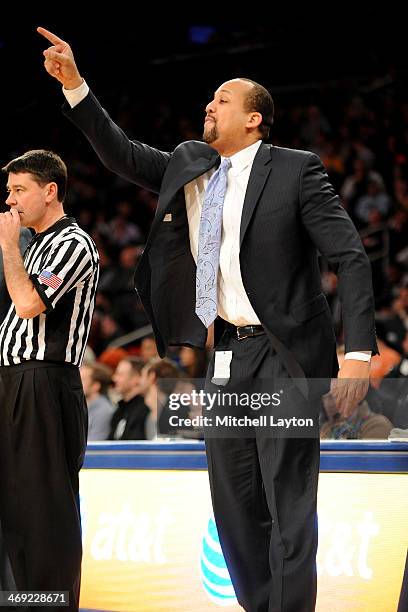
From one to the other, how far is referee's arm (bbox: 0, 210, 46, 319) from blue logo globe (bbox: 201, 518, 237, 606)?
1.12m

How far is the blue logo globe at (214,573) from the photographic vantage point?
321 centimetres

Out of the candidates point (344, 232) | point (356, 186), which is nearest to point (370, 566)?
point (344, 232)

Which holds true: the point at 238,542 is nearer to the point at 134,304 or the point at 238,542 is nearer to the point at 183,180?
the point at 183,180

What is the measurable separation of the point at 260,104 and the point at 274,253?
0.50 m

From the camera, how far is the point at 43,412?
9.35 feet

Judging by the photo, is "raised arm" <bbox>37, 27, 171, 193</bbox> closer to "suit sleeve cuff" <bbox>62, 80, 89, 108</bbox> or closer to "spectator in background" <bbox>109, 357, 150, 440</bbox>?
"suit sleeve cuff" <bbox>62, 80, 89, 108</bbox>

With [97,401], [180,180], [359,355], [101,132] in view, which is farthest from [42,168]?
[97,401]

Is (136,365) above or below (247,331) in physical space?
below

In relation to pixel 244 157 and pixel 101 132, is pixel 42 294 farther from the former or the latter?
pixel 244 157

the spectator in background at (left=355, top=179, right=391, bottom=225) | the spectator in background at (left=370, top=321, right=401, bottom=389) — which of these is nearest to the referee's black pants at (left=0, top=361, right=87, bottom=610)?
the spectator in background at (left=370, top=321, right=401, bottom=389)

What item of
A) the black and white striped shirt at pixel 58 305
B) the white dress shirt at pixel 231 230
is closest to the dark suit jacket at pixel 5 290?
the black and white striped shirt at pixel 58 305

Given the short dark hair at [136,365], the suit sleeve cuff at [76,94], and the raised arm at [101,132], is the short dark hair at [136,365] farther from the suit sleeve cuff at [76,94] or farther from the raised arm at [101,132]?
the suit sleeve cuff at [76,94]

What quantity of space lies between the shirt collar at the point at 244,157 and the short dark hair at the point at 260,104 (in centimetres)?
6

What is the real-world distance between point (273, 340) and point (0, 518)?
107 centimetres
